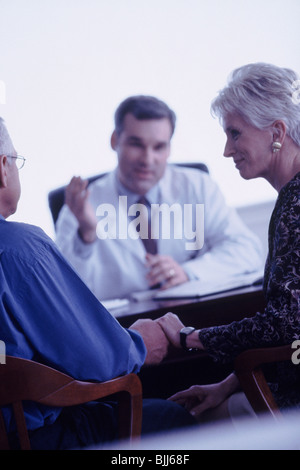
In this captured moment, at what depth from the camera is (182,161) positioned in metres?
2.52

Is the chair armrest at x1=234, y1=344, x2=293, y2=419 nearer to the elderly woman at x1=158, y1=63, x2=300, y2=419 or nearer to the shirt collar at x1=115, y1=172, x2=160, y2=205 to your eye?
the elderly woman at x1=158, y1=63, x2=300, y2=419

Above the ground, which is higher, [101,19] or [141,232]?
[101,19]

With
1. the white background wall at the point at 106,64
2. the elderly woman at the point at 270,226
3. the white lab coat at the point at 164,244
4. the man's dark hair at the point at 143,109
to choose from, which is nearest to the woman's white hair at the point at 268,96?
the elderly woman at the point at 270,226

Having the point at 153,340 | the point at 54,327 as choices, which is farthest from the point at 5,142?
the point at 153,340

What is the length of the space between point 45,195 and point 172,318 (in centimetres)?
119

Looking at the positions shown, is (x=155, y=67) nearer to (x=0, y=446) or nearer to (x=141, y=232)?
(x=141, y=232)

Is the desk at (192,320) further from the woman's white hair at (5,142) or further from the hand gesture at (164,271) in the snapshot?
the woman's white hair at (5,142)

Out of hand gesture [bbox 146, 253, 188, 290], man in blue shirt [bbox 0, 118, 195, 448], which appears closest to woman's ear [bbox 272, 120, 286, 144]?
man in blue shirt [bbox 0, 118, 195, 448]

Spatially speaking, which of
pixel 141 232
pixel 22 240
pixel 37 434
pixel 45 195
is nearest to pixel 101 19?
pixel 45 195

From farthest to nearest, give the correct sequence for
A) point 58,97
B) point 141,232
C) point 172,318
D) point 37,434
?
point 141,232 < point 58,97 < point 172,318 < point 37,434

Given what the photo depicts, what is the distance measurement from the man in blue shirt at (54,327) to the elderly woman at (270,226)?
234mm

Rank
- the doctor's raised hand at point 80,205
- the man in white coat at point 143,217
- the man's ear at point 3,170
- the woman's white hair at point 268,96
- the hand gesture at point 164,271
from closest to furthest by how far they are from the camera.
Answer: the man's ear at point 3,170 < the woman's white hair at point 268,96 < the hand gesture at point 164,271 < the doctor's raised hand at point 80,205 < the man in white coat at point 143,217

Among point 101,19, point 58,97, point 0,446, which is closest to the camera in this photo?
point 0,446

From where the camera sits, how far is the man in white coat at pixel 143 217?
230 centimetres
